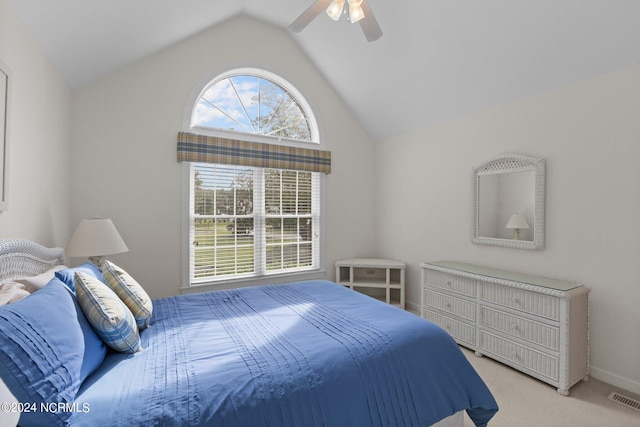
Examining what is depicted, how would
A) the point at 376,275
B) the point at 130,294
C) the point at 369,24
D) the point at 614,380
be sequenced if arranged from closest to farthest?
the point at 130,294 → the point at 369,24 → the point at 614,380 → the point at 376,275

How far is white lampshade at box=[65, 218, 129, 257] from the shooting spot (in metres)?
2.41

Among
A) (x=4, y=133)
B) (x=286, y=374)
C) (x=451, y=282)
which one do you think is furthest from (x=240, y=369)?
(x=451, y=282)

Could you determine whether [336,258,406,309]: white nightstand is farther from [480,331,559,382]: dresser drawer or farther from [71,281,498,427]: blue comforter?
[71,281,498,427]: blue comforter

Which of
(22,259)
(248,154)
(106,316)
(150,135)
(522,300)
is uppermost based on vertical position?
(150,135)

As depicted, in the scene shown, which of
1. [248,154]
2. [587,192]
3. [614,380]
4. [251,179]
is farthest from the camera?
[251,179]

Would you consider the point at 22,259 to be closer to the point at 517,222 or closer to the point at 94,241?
the point at 94,241

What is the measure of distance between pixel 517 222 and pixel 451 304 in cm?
102

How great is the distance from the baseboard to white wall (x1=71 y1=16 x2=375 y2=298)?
3861 mm

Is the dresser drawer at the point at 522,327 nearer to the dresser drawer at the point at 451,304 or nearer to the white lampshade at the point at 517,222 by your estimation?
the dresser drawer at the point at 451,304

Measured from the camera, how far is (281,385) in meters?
1.29

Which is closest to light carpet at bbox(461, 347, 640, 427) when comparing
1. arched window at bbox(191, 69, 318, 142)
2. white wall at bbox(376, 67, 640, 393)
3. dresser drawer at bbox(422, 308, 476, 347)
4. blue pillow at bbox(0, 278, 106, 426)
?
white wall at bbox(376, 67, 640, 393)

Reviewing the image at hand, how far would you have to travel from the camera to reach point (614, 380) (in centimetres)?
240

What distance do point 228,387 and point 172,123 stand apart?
9.58 ft

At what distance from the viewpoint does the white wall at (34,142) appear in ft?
5.80
